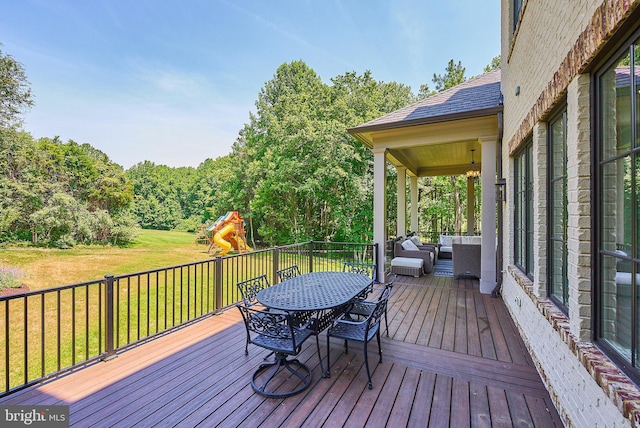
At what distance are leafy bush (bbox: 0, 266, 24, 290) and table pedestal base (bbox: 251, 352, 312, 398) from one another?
1245 centimetres

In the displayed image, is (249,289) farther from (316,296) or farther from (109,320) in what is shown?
(109,320)

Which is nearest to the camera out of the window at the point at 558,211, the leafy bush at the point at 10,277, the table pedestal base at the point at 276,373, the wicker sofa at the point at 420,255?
the window at the point at 558,211

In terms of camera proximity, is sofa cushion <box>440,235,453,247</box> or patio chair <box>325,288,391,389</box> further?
sofa cushion <box>440,235,453,247</box>

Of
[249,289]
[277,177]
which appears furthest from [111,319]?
[277,177]

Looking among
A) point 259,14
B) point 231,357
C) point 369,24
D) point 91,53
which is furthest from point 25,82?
point 231,357

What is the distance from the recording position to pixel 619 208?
4.90 feet

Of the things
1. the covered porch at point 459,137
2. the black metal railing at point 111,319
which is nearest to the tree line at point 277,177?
the black metal railing at point 111,319

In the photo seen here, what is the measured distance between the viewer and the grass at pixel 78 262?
1204 cm

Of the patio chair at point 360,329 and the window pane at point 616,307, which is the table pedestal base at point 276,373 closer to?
the patio chair at point 360,329

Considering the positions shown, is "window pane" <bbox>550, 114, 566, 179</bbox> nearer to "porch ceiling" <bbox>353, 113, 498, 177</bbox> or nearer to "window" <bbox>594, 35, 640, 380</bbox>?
"window" <bbox>594, 35, 640, 380</bbox>

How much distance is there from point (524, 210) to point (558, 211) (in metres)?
1.33

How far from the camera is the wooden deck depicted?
2086mm

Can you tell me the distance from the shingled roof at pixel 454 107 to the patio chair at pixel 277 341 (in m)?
4.55

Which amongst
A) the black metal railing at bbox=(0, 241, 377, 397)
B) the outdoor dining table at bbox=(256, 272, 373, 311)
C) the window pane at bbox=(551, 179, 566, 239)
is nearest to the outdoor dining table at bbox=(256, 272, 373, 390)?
the outdoor dining table at bbox=(256, 272, 373, 311)
